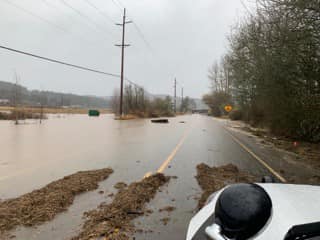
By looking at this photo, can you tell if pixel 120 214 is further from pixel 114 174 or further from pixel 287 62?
pixel 287 62

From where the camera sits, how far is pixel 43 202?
389cm

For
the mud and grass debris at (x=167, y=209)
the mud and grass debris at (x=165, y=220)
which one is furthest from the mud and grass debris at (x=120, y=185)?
the mud and grass debris at (x=165, y=220)

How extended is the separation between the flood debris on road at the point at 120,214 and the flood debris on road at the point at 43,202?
25.4 inches

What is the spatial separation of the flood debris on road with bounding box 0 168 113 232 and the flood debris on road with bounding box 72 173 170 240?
2.12 ft

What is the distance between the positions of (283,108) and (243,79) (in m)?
5.83

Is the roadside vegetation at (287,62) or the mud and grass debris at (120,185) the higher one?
the roadside vegetation at (287,62)

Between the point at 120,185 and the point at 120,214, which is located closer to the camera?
the point at 120,214

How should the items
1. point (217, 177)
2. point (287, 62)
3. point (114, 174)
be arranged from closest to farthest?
1. point (217, 177)
2. point (114, 174)
3. point (287, 62)

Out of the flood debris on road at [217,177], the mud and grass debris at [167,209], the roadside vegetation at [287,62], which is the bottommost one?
the mud and grass debris at [167,209]

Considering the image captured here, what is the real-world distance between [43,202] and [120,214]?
4.72 ft

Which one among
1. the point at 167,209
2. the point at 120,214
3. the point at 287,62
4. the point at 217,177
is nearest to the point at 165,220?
the point at 167,209

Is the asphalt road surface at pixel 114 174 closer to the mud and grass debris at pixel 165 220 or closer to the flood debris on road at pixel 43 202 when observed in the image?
the mud and grass debris at pixel 165 220

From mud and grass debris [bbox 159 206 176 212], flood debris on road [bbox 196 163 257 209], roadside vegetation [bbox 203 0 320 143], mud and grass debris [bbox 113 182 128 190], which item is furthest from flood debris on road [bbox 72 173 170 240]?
roadside vegetation [bbox 203 0 320 143]

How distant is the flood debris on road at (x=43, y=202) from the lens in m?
3.30
